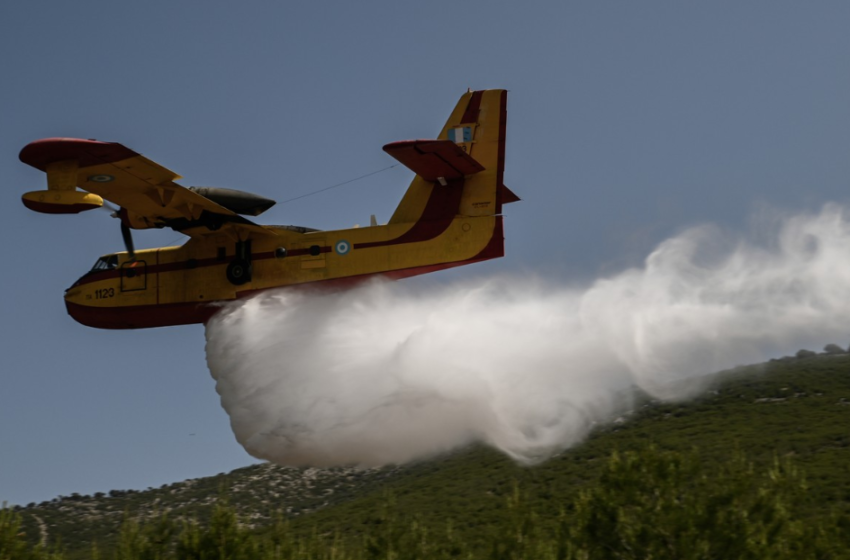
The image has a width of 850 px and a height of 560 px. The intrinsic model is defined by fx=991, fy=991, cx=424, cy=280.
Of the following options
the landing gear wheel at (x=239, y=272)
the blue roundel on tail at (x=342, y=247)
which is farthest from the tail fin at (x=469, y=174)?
the landing gear wheel at (x=239, y=272)

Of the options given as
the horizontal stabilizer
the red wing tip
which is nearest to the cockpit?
the red wing tip

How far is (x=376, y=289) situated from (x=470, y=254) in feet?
7.55

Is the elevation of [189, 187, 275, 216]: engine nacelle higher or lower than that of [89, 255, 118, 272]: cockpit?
higher

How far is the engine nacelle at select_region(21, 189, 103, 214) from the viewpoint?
20.2 m

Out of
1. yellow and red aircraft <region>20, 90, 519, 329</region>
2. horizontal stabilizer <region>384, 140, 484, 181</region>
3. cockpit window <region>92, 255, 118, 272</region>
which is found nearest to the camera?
horizontal stabilizer <region>384, 140, 484, 181</region>

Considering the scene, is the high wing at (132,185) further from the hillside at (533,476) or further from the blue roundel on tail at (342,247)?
the hillside at (533,476)

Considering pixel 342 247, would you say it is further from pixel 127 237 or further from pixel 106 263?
pixel 106 263

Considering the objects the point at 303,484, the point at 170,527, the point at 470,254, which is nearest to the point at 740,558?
the point at 470,254

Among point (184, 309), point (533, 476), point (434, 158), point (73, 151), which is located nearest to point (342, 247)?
point (434, 158)

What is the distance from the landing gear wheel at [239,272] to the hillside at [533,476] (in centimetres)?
2073

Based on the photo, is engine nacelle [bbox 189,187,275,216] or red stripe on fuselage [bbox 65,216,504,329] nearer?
red stripe on fuselage [bbox 65,216,504,329]

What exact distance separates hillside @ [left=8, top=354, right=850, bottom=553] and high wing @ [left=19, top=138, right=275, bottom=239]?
21558mm

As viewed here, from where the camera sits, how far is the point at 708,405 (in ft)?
206

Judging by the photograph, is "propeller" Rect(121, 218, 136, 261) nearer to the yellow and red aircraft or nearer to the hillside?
the yellow and red aircraft
